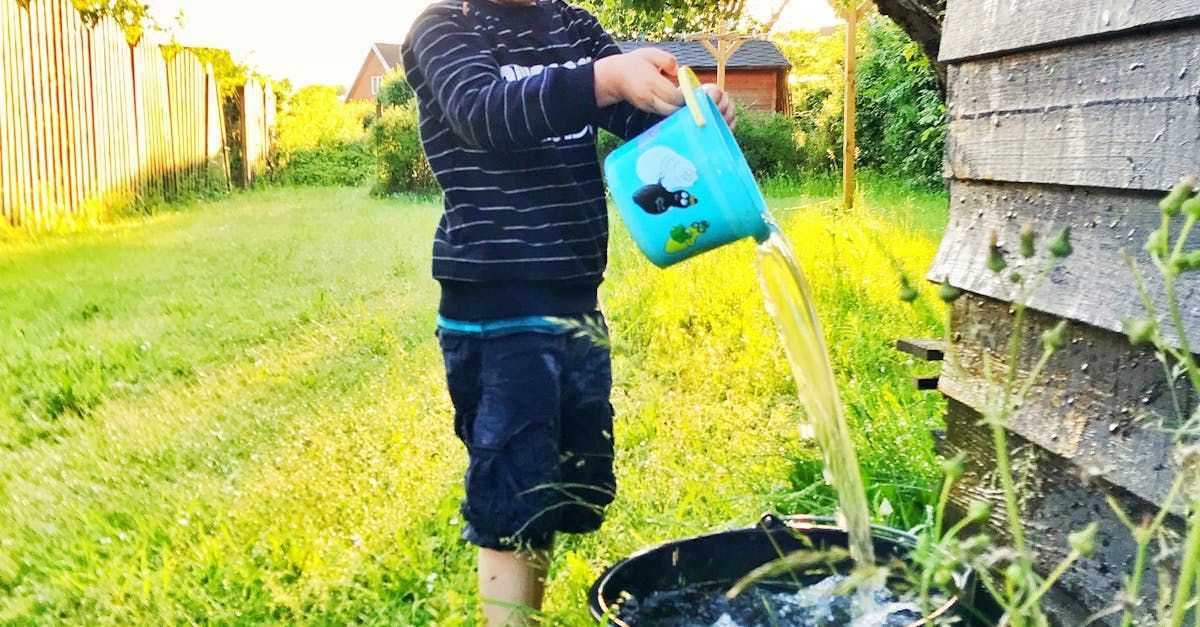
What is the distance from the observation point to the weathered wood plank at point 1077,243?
1.39 m

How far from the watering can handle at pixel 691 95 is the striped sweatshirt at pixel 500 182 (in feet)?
0.97

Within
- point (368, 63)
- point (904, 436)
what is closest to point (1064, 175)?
point (904, 436)

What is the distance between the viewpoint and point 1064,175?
5.03 feet

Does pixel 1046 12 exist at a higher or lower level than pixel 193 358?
higher

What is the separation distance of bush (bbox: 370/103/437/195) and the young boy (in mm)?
11727

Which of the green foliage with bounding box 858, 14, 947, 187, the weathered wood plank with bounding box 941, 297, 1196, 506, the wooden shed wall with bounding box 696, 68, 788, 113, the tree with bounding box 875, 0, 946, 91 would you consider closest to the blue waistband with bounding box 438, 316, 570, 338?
the weathered wood plank with bounding box 941, 297, 1196, 506

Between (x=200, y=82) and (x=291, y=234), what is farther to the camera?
(x=200, y=82)

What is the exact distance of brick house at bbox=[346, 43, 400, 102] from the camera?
3972 cm

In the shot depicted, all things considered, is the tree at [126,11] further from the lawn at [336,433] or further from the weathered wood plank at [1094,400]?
the weathered wood plank at [1094,400]

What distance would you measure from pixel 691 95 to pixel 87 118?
8661 millimetres

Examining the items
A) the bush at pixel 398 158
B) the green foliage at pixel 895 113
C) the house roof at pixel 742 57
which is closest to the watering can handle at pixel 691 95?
the green foliage at pixel 895 113

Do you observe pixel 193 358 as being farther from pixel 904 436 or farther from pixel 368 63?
pixel 368 63

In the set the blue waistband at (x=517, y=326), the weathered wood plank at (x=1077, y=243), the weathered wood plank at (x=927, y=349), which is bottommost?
the weathered wood plank at (x=927, y=349)

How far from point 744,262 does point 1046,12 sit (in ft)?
10.9
